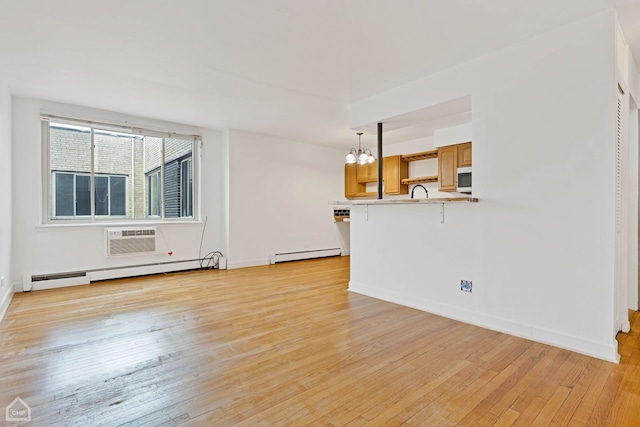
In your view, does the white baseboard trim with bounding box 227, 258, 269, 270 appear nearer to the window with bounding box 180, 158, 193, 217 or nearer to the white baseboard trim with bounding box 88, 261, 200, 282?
the white baseboard trim with bounding box 88, 261, 200, 282

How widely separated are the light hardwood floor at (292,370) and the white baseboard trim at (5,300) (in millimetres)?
73

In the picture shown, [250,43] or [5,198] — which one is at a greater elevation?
[250,43]

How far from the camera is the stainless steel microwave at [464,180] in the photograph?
550 cm

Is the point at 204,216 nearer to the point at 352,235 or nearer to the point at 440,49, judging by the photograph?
the point at 352,235

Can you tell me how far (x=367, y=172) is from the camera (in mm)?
7746

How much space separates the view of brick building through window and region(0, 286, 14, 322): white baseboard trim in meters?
1.24

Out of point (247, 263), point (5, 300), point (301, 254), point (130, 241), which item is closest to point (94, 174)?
point (130, 241)

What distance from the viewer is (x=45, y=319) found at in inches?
129

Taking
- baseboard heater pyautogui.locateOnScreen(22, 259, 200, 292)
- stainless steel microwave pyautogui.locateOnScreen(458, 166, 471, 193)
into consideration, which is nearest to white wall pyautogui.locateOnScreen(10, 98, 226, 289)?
baseboard heater pyautogui.locateOnScreen(22, 259, 200, 292)

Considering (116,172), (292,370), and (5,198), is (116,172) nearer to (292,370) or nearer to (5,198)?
(5,198)

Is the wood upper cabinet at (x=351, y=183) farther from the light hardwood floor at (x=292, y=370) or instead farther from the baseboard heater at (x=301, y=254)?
the light hardwood floor at (x=292, y=370)

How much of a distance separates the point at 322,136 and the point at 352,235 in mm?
2975

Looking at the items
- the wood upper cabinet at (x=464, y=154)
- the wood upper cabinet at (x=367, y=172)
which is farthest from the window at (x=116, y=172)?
the wood upper cabinet at (x=464, y=154)

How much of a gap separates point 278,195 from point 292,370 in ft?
16.1
